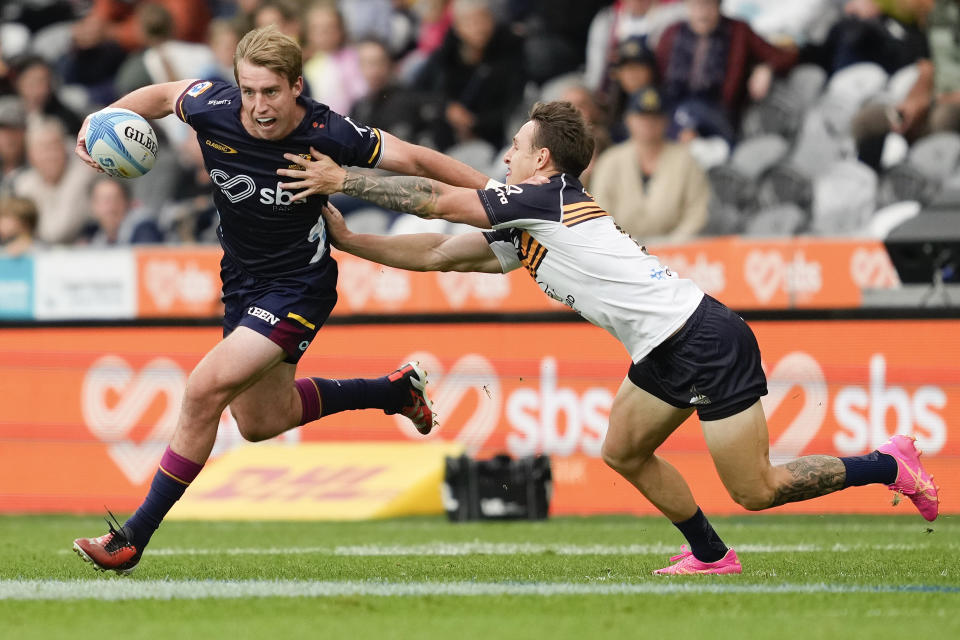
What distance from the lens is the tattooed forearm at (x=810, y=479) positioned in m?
6.65

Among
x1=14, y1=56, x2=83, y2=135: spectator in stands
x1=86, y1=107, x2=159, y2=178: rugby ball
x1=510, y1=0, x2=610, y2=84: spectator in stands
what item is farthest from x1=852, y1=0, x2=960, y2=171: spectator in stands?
x1=14, y1=56, x2=83, y2=135: spectator in stands

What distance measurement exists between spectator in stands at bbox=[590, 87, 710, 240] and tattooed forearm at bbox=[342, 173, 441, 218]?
5723 mm

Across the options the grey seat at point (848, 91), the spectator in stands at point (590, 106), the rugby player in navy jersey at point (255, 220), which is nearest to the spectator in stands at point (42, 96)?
the spectator in stands at point (590, 106)

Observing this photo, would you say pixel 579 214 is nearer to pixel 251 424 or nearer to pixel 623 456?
pixel 623 456

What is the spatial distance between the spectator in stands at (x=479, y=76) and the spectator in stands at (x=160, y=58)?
2869 mm

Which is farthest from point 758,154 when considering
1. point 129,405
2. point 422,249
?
point 422,249

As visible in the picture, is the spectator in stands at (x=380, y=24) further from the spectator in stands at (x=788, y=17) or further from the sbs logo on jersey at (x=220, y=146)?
the sbs logo on jersey at (x=220, y=146)

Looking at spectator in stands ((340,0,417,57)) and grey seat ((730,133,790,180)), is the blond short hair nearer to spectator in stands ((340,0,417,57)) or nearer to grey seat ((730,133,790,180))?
grey seat ((730,133,790,180))

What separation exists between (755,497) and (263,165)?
103 inches

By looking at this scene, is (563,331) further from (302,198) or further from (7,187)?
(7,187)

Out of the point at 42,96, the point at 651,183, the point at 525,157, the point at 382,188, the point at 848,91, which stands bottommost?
the point at 651,183

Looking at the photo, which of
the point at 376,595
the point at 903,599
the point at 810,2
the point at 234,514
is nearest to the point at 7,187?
the point at 234,514

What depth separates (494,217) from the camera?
21.0 feet

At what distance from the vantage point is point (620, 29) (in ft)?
47.3
